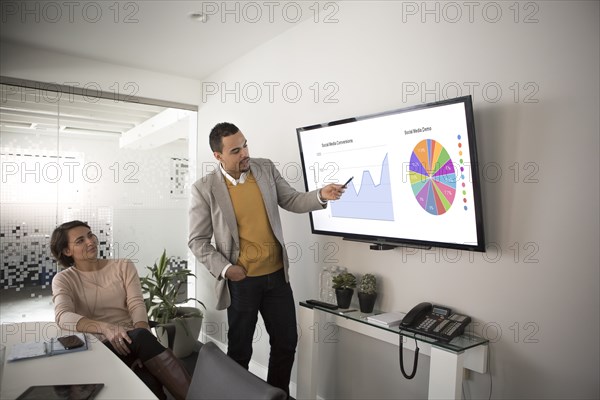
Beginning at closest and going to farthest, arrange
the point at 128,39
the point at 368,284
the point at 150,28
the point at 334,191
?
the point at 334,191 → the point at 368,284 → the point at 150,28 → the point at 128,39

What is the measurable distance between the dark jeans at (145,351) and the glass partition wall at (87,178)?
232 cm

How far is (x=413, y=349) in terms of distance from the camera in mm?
2428

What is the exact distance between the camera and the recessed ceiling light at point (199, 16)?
10.0ft

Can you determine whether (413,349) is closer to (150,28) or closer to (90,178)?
(150,28)

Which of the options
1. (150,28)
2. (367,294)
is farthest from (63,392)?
(150,28)

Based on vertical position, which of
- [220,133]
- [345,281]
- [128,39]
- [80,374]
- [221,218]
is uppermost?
[128,39]

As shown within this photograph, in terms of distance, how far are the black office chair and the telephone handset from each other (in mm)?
1061

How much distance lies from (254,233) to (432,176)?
1.07 metres

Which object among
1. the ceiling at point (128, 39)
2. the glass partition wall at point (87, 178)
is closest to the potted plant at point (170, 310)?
the glass partition wall at point (87, 178)

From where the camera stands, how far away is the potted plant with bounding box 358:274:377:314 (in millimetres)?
2500

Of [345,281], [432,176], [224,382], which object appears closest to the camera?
[224,382]

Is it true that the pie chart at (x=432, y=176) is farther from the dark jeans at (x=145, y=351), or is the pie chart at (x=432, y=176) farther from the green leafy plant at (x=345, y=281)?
the dark jeans at (x=145, y=351)

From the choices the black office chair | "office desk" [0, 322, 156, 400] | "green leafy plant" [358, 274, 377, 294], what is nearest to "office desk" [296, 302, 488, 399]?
"green leafy plant" [358, 274, 377, 294]

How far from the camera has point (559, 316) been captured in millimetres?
1803
